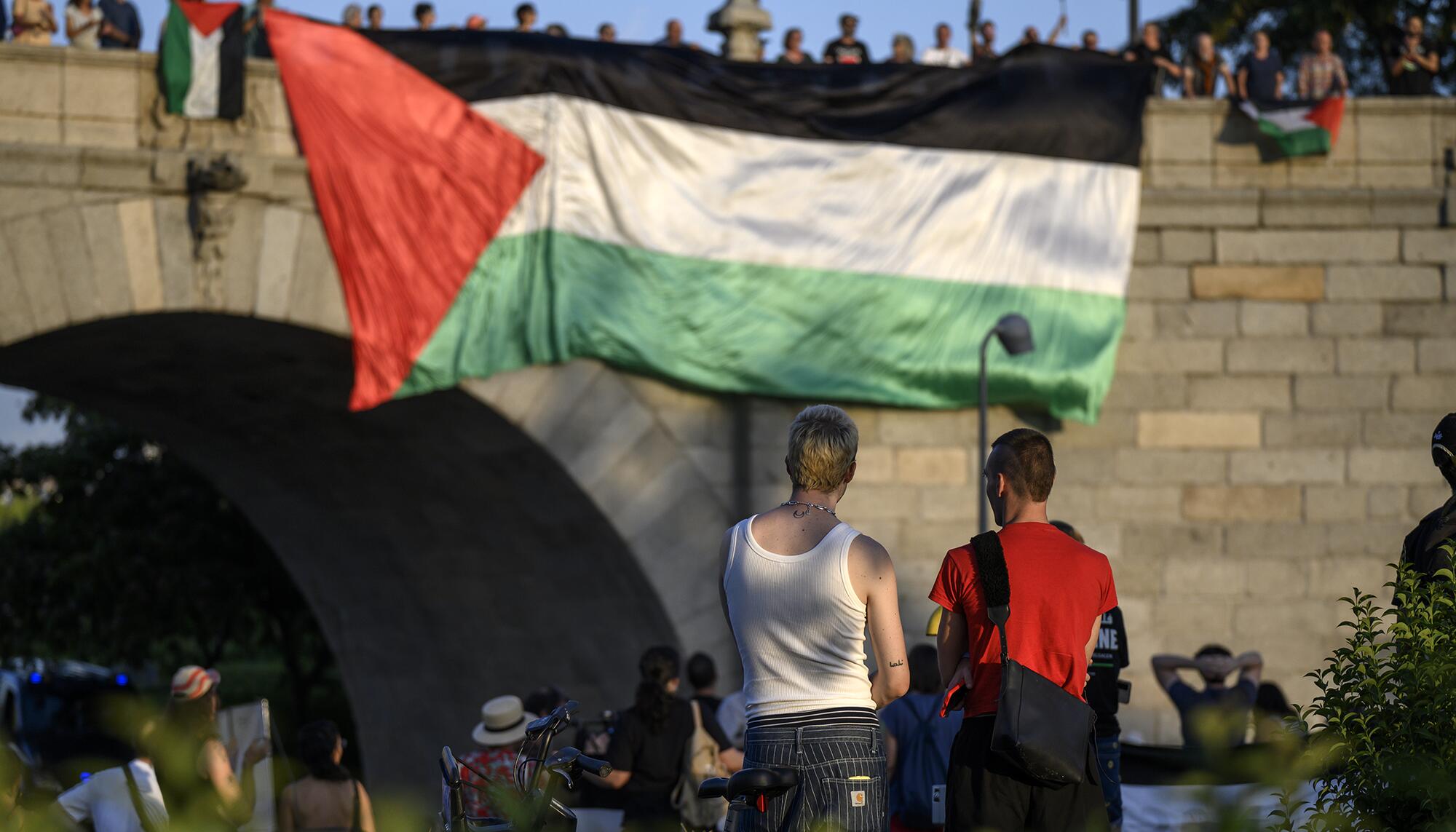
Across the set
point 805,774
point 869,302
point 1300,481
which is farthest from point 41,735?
point 805,774

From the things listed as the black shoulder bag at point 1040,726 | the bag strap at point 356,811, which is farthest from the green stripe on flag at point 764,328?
the black shoulder bag at point 1040,726

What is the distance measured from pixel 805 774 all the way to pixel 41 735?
18.9 m

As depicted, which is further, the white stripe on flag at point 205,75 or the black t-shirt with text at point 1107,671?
the white stripe on flag at point 205,75

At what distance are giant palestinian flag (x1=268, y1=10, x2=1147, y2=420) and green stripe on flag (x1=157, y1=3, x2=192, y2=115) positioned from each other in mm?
577

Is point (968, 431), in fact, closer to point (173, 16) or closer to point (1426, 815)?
point (173, 16)

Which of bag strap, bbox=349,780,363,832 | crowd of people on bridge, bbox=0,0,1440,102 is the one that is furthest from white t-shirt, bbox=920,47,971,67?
bag strap, bbox=349,780,363,832

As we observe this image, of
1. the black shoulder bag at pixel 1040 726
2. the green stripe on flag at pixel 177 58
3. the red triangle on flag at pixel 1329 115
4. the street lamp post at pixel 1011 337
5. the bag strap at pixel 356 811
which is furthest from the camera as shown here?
the red triangle on flag at pixel 1329 115

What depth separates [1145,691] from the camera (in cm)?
1309

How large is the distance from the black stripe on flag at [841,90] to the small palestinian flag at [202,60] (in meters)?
1.07

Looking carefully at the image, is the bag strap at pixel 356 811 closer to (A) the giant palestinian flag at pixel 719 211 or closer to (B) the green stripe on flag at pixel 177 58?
(A) the giant palestinian flag at pixel 719 211

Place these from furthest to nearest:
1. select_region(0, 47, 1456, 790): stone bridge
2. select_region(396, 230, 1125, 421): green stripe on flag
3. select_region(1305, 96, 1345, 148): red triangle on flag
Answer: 1. select_region(1305, 96, 1345, 148): red triangle on flag
2. select_region(0, 47, 1456, 790): stone bridge
3. select_region(396, 230, 1125, 421): green stripe on flag

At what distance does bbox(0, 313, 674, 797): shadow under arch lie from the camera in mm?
13344

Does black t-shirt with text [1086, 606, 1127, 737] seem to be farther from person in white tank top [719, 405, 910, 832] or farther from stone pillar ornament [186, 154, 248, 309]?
stone pillar ornament [186, 154, 248, 309]

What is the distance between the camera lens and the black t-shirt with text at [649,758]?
7820mm
